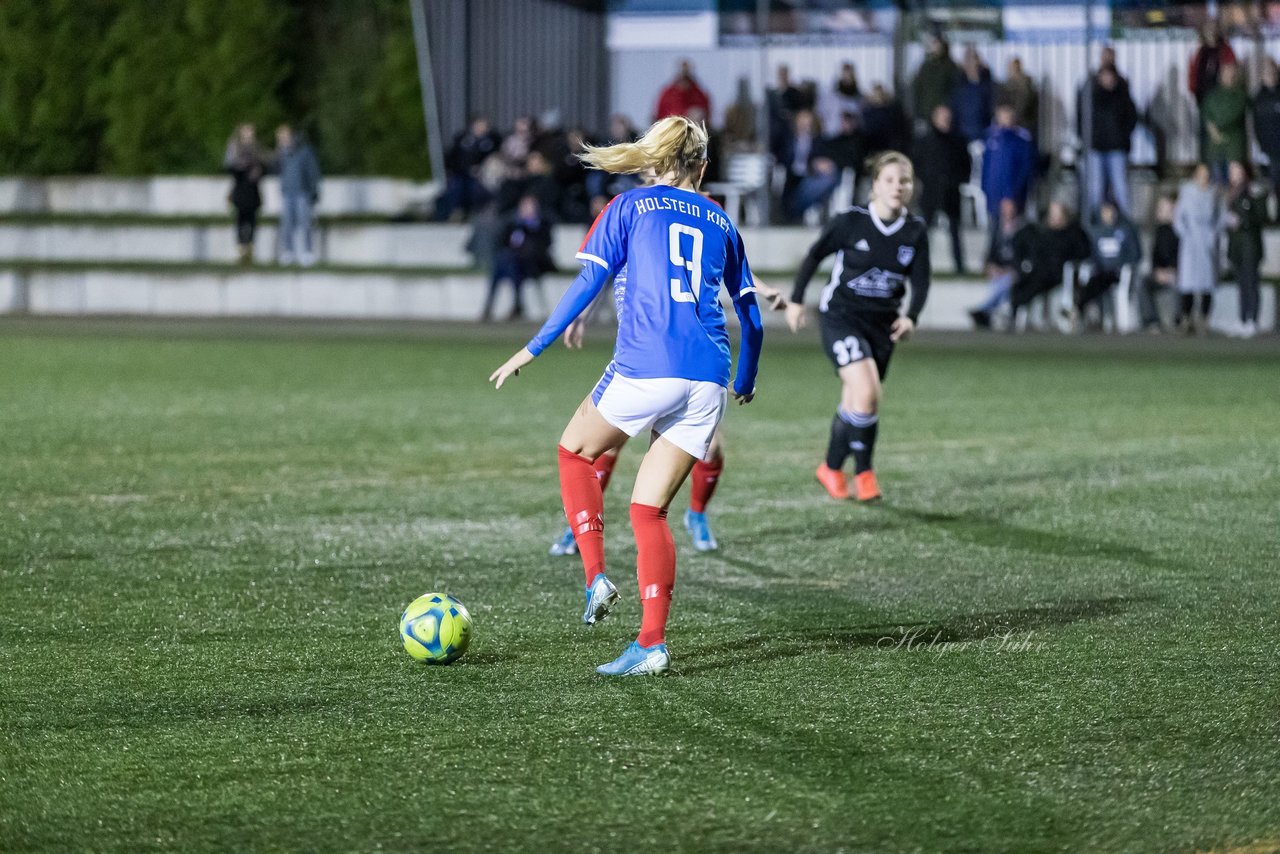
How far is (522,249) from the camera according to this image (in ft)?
82.7

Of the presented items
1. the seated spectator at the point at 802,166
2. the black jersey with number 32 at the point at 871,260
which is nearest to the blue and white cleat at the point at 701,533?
the black jersey with number 32 at the point at 871,260

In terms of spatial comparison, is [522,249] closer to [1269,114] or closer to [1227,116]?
[1227,116]

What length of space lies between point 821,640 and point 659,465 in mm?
1020

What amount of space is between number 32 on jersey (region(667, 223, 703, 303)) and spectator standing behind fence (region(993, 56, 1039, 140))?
18.9m

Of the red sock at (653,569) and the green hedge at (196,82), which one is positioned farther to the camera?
the green hedge at (196,82)

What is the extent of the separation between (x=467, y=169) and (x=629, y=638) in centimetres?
2142

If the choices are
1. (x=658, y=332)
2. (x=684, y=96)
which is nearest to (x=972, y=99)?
(x=684, y=96)

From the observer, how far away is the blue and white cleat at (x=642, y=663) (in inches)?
236

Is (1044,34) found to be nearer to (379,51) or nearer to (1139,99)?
(1139,99)

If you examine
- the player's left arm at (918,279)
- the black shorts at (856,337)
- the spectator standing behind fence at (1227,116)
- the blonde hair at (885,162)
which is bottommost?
the black shorts at (856,337)

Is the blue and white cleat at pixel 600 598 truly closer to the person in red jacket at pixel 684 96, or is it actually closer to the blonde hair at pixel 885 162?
the blonde hair at pixel 885 162

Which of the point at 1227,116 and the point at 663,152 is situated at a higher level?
the point at 1227,116

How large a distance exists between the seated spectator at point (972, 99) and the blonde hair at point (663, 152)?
18775 millimetres

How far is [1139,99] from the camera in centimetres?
2708
